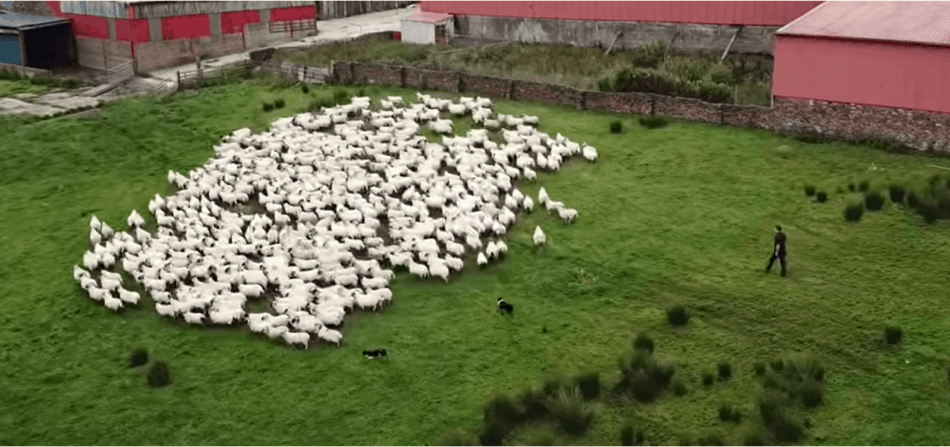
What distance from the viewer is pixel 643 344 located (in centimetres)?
1959

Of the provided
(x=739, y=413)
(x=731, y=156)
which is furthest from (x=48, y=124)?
(x=739, y=413)

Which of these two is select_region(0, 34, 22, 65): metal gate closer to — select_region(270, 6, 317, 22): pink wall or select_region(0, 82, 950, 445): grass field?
select_region(270, 6, 317, 22): pink wall

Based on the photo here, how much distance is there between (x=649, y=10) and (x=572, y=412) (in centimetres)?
2989

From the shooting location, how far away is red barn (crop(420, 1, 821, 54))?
4091cm

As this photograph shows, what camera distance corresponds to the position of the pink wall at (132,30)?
4322cm

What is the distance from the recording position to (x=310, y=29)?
51.8m

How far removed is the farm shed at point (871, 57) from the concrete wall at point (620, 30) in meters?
8.60

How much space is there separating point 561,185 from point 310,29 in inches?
1088

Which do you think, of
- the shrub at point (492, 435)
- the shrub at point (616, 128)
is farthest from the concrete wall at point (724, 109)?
the shrub at point (492, 435)

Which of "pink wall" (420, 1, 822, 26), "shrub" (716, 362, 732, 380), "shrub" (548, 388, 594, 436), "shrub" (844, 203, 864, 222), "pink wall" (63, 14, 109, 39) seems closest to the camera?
"shrub" (548, 388, 594, 436)

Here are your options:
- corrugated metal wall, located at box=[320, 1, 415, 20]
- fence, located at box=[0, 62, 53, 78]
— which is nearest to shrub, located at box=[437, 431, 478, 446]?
fence, located at box=[0, 62, 53, 78]

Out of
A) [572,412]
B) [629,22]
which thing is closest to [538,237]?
[572,412]

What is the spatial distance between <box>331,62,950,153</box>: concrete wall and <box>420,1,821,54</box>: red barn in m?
9.62

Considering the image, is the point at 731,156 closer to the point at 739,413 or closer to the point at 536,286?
the point at 536,286
